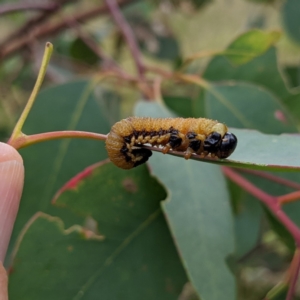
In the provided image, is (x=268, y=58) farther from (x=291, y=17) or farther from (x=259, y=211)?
(x=291, y=17)

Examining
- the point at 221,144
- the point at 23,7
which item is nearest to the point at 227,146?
the point at 221,144

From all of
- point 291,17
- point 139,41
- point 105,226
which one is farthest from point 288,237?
point 139,41

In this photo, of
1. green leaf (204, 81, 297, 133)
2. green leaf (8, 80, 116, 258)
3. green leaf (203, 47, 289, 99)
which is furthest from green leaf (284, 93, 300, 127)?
green leaf (8, 80, 116, 258)

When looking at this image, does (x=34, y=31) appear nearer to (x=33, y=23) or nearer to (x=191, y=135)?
(x=33, y=23)

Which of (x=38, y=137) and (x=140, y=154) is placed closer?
(x=38, y=137)

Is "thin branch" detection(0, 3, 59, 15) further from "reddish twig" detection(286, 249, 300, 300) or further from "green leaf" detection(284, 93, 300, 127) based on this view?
"reddish twig" detection(286, 249, 300, 300)

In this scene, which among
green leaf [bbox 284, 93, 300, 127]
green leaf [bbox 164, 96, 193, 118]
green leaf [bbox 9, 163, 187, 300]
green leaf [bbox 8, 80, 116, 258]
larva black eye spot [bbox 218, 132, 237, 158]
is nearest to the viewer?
larva black eye spot [bbox 218, 132, 237, 158]

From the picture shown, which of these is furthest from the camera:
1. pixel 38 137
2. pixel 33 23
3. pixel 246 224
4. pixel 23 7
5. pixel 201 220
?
pixel 33 23

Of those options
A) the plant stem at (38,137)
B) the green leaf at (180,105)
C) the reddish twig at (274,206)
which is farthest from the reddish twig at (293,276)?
the green leaf at (180,105)
